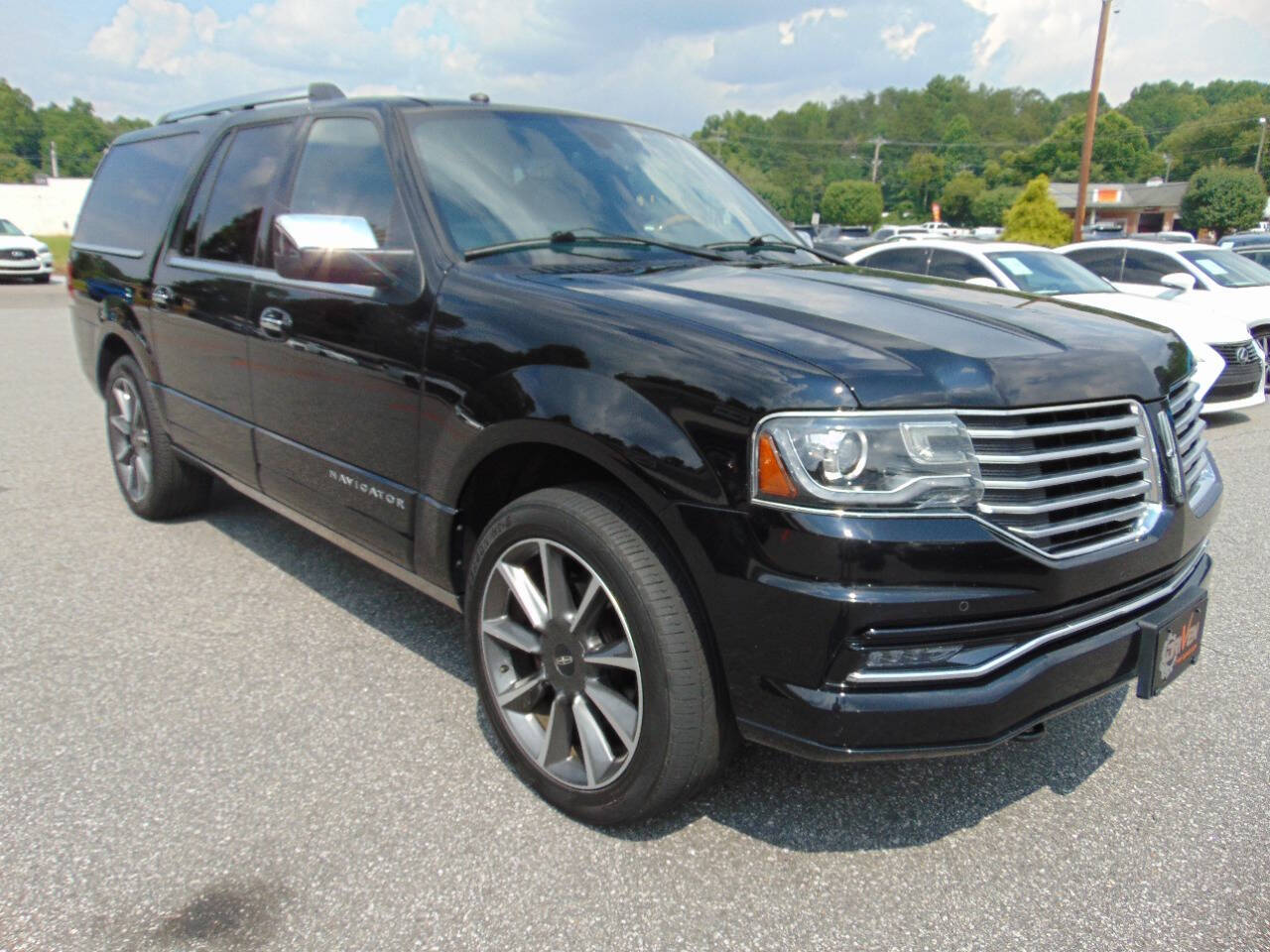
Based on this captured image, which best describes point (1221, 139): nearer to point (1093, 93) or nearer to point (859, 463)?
point (1093, 93)

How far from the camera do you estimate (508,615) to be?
2748 millimetres

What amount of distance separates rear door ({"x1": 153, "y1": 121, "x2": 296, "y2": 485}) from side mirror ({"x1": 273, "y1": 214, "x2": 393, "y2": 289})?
587 mm

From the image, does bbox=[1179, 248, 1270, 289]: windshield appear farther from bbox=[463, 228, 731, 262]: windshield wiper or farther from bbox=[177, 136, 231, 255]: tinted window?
bbox=[177, 136, 231, 255]: tinted window

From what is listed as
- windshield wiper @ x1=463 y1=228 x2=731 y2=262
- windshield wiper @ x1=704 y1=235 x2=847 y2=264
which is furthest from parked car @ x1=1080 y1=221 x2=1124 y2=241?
windshield wiper @ x1=463 y1=228 x2=731 y2=262

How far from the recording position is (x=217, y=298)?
3918 mm

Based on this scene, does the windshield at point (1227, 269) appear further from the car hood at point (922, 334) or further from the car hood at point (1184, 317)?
the car hood at point (922, 334)

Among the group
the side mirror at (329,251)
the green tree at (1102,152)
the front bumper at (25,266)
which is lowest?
the front bumper at (25,266)

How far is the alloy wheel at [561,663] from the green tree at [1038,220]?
23014 millimetres

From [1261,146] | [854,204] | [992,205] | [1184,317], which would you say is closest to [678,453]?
[1184,317]

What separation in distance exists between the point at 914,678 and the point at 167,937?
1.73 metres

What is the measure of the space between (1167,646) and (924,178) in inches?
4871

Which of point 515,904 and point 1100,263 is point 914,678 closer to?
point 515,904

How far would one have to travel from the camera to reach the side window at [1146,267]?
424 inches

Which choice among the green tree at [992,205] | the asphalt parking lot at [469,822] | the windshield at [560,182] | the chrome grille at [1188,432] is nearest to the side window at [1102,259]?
the asphalt parking lot at [469,822]
